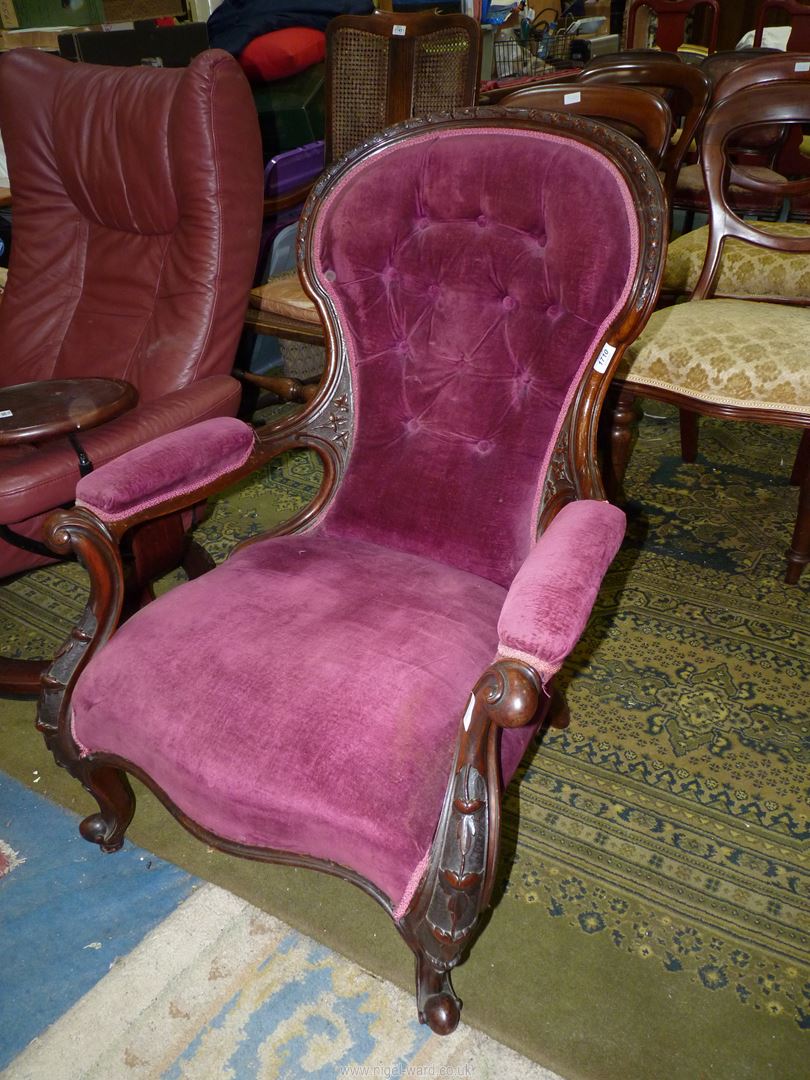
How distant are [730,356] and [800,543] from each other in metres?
0.51

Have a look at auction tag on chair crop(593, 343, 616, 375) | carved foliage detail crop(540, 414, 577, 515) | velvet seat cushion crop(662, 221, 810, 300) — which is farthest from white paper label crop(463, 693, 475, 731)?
velvet seat cushion crop(662, 221, 810, 300)

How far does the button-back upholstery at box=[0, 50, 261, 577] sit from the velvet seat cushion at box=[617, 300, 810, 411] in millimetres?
965

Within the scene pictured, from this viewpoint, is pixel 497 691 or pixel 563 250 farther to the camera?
pixel 563 250

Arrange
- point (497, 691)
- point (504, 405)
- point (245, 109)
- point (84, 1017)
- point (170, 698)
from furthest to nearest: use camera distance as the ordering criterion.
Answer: point (245, 109) < point (504, 405) < point (84, 1017) < point (170, 698) < point (497, 691)

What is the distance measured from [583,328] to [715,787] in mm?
888

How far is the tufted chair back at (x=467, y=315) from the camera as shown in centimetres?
122

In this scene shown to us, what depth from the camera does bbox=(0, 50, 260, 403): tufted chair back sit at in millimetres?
1613

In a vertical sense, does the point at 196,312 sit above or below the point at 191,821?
above

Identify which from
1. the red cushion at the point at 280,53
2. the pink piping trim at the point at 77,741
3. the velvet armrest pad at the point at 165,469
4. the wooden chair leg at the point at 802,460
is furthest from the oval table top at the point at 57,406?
the red cushion at the point at 280,53

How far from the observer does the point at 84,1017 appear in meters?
1.19

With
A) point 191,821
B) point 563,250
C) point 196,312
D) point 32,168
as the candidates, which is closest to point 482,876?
point 191,821

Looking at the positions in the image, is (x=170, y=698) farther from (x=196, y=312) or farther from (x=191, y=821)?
(x=196, y=312)

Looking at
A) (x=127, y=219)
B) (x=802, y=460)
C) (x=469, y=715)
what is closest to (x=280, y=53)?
(x=127, y=219)

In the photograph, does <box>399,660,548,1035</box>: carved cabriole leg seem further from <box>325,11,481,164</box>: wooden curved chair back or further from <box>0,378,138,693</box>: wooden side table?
<box>325,11,481,164</box>: wooden curved chair back
